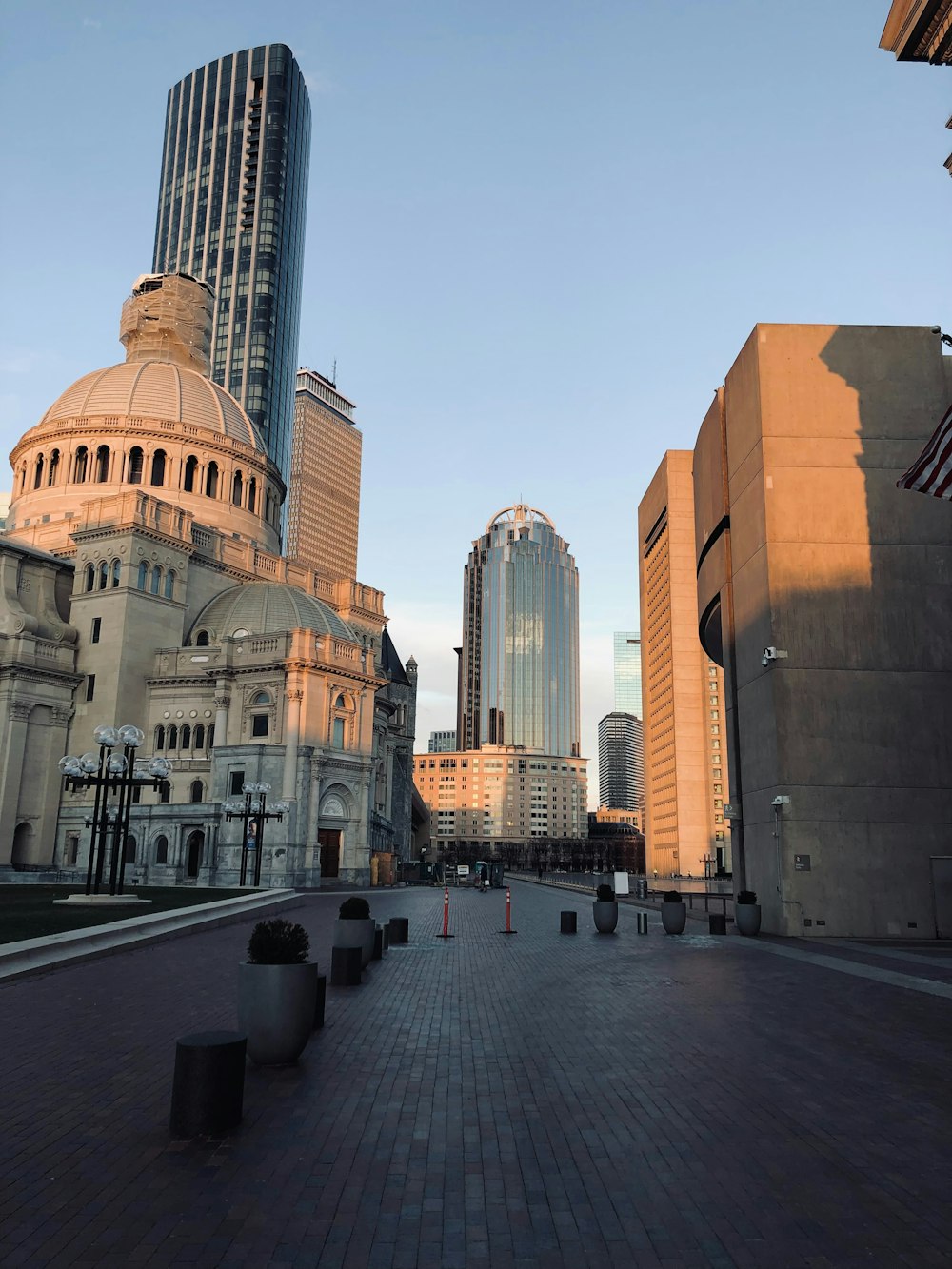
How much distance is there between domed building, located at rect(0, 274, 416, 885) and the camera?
61719 mm

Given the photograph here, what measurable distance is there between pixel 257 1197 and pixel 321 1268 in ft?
4.01

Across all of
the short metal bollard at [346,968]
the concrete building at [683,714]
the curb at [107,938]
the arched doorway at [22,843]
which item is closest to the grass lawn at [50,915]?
the curb at [107,938]

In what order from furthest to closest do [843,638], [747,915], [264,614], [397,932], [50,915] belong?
[264,614] → [843,638] → [747,915] → [50,915] → [397,932]

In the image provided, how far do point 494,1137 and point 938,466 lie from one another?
16188 millimetres

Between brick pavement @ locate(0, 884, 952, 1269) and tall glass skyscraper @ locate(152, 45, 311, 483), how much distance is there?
492 ft

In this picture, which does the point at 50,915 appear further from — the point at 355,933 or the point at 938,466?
the point at 938,466

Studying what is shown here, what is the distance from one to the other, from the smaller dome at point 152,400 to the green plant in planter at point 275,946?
7819 cm

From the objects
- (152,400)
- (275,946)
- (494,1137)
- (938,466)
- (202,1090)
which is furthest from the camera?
(152,400)

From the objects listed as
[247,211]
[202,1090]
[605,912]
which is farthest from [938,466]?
[247,211]

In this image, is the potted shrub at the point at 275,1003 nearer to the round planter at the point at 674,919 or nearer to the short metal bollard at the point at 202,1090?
the short metal bollard at the point at 202,1090

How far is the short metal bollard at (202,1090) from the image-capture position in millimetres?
8094

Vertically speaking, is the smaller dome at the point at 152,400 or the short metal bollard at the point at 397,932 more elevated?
the smaller dome at the point at 152,400

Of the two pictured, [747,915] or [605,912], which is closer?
[747,915]

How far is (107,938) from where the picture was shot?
2117 centimetres
